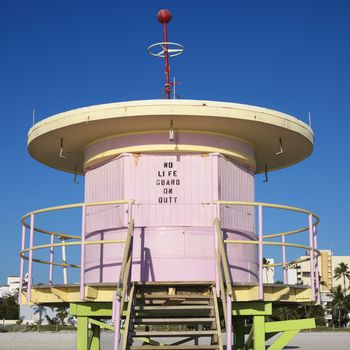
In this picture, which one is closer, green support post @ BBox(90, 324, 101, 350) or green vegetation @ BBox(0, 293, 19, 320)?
green support post @ BBox(90, 324, 101, 350)

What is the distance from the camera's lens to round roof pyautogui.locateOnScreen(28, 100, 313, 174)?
11086mm

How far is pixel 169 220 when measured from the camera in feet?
37.7

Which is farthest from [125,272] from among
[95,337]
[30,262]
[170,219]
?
[95,337]

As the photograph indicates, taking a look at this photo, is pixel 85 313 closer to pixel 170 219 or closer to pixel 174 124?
pixel 170 219

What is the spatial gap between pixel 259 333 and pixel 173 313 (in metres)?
1.57

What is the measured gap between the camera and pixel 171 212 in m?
11.5

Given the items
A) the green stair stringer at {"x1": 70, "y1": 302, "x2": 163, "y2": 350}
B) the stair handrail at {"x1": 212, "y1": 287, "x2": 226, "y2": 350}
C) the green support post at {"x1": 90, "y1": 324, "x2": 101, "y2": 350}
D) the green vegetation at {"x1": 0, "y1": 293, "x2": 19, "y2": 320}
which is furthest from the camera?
the green vegetation at {"x1": 0, "y1": 293, "x2": 19, "y2": 320}

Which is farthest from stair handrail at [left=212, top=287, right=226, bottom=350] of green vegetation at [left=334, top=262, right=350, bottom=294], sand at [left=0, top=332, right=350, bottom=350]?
green vegetation at [left=334, top=262, right=350, bottom=294]

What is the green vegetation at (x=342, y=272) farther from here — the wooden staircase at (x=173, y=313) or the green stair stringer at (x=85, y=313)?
the wooden staircase at (x=173, y=313)

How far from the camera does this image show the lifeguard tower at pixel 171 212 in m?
10.6

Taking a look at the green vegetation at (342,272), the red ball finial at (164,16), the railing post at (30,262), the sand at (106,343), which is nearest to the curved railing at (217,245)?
the railing post at (30,262)

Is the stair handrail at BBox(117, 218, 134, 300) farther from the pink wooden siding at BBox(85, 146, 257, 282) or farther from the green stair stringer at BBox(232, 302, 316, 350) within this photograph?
the green stair stringer at BBox(232, 302, 316, 350)

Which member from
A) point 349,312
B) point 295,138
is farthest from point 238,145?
point 349,312

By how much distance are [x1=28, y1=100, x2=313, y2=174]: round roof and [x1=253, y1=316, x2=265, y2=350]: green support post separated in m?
3.52
